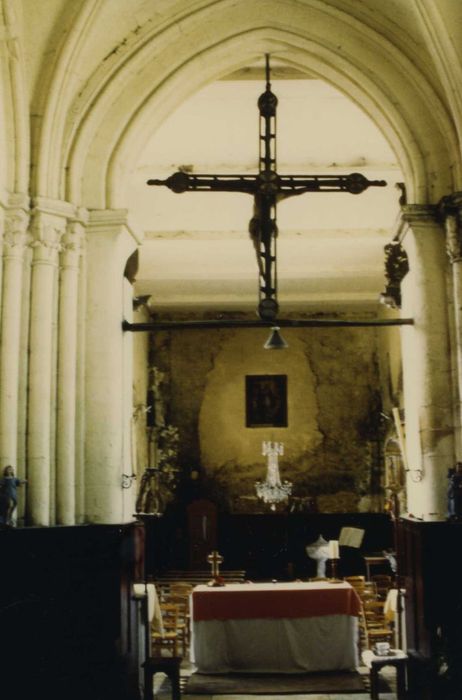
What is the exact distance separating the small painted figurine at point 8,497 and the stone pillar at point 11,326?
0.21 metres

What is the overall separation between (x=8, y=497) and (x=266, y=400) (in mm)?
11552

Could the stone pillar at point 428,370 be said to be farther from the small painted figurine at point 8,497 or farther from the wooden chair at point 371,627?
the small painted figurine at point 8,497

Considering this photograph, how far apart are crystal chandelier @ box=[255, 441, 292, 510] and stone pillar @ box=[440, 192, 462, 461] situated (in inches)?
340

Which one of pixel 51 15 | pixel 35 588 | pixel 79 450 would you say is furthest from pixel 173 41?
pixel 35 588

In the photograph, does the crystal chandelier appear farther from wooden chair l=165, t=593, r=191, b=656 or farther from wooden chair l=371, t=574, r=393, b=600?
wooden chair l=165, t=593, r=191, b=656

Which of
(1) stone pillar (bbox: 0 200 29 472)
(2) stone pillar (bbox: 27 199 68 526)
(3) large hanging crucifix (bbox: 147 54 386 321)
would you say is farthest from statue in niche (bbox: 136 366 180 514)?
(3) large hanging crucifix (bbox: 147 54 386 321)

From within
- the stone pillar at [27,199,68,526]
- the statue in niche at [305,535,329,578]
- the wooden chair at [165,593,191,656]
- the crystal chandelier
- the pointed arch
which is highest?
the pointed arch

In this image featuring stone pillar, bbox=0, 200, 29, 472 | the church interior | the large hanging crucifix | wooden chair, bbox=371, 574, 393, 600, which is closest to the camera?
the church interior

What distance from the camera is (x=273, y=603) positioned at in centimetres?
947

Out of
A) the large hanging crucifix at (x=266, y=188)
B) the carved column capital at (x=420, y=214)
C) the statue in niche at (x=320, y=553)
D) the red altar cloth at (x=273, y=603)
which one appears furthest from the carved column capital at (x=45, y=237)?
the statue in niche at (x=320, y=553)

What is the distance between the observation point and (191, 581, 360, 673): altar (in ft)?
30.6

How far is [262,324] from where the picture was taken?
24.9 ft

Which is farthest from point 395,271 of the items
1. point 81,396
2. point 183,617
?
point 183,617

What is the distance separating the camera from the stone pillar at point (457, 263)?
290 inches
